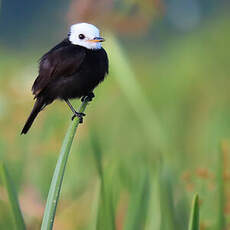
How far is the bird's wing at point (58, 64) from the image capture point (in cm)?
223

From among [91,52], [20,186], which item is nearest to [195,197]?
[91,52]

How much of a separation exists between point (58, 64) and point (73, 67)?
0.28 ft

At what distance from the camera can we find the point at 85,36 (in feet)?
7.82

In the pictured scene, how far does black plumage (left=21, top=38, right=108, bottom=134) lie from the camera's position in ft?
7.33

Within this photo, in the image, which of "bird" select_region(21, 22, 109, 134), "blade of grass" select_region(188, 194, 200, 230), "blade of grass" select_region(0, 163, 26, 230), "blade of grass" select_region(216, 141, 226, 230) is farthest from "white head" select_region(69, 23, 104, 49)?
"blade of grass" select_region(188, 194, 200, 230)

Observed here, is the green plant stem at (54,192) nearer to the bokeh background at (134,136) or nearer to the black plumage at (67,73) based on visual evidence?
the bokeh background at (134,136)

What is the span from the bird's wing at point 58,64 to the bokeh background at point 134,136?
14 cm

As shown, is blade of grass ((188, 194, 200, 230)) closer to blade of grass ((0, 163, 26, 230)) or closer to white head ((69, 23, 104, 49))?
blade of grass ((0, 163, 26, 230))

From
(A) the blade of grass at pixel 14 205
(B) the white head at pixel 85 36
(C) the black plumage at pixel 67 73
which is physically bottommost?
(A) the blade of grass at pixel 14 205

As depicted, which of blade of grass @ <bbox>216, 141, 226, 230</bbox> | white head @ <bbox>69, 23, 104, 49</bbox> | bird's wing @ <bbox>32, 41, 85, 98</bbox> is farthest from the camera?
white head @ <bbox>69, 23, 104, 49</bbox>

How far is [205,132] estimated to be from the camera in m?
3.56

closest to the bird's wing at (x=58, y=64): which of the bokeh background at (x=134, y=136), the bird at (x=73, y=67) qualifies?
the bird at (x=73, y=67)

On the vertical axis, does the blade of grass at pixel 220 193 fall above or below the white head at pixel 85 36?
below

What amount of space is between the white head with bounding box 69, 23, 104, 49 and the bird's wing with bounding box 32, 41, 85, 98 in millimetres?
43
